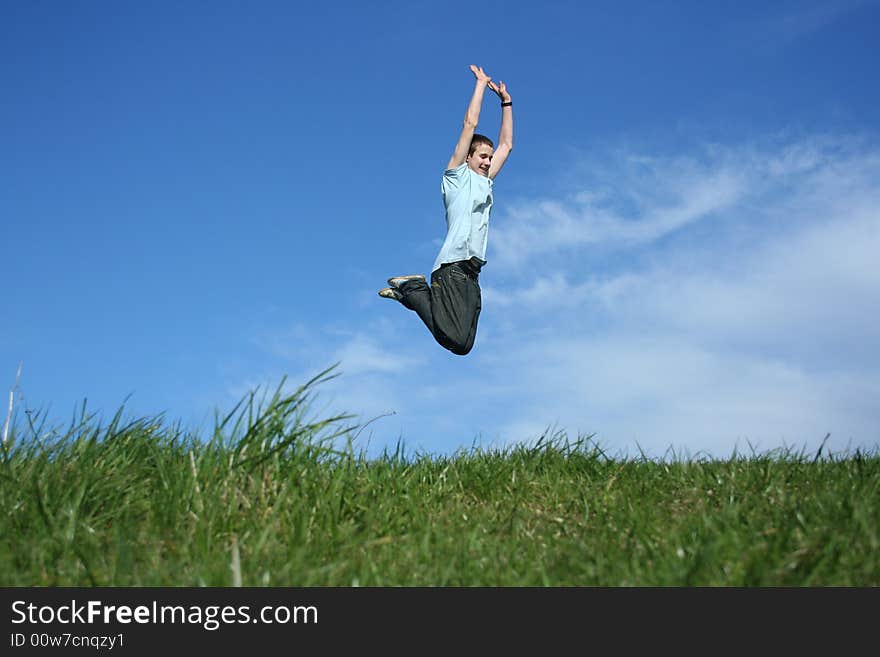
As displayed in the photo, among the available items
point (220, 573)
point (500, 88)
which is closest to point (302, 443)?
point (220, 573)

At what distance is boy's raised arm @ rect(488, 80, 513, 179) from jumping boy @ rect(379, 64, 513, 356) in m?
0.01

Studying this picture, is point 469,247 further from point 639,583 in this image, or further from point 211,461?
point 639,583

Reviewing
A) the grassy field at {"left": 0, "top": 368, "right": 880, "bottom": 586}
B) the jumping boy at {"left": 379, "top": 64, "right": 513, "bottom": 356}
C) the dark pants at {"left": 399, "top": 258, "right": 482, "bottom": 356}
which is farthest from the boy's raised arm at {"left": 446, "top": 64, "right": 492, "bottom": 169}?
the grassy field at {"left": 0, "top": 368, "right": 880, "bottom": 586}

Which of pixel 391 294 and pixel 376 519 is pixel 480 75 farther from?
pixel 376 519

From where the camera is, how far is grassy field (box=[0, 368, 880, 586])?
3568mm

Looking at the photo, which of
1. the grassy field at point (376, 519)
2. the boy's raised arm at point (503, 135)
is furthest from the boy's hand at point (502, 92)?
the grassy field at point (376, 519)

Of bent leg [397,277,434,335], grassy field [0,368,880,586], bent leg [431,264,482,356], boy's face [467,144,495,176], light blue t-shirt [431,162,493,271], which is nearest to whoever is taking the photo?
grassy field [0,368,880,586]

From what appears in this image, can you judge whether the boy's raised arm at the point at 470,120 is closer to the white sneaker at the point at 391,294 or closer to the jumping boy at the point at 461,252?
the jumping boy at the point at 461,252

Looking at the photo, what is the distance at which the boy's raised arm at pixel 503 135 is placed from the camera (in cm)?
868

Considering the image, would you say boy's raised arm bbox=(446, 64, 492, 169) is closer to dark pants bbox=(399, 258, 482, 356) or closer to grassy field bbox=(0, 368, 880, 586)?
dark pants bbox=(399, 258, 482, 356)

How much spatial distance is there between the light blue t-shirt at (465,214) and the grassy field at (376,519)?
120 inches

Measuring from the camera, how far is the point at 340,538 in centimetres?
409

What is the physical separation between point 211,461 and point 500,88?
6007 mm

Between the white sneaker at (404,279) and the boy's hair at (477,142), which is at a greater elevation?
the boy's hair at (477,142)
